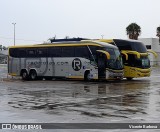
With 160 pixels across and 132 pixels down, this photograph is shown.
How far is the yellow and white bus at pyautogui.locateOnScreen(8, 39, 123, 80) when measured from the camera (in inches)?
1169

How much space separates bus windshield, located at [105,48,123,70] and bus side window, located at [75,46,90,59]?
157 centimetres

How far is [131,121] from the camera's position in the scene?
34.7 feet

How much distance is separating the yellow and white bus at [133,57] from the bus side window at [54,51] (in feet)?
13.1

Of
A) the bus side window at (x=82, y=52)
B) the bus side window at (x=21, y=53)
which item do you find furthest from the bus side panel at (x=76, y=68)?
the bus side window at (x=21, y=53)

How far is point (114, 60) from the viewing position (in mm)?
30031

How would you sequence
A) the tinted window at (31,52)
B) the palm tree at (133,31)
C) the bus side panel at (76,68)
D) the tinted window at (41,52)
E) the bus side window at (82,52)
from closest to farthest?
the bus side window at (82,52) < the bus side panel at (76,68) < the tinted window at (41,52) < the tinted window at (31,52) < the palm tree at (133,31)

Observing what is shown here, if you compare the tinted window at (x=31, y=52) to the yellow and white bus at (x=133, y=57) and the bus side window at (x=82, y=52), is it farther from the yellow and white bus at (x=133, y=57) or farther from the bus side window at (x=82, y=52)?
the yellow and white bus at (x=133, y=57)

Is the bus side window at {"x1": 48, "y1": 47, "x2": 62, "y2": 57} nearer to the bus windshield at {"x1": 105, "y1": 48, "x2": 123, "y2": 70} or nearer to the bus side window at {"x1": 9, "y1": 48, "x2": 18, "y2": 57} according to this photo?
the bus side window at {"x1": 9, "y1": 48, "x2": 18, "y2": 57}

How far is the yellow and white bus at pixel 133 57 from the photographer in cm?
3139

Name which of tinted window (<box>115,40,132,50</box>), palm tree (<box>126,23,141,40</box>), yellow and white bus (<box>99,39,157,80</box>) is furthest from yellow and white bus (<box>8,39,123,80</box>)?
palm tree (<box>126,23,141,40</box>)

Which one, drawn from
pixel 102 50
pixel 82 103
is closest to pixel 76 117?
pixel 82 103

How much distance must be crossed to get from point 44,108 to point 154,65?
2740 inches

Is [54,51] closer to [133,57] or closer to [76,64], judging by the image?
[76,64]

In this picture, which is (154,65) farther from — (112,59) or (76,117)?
(76,117)
